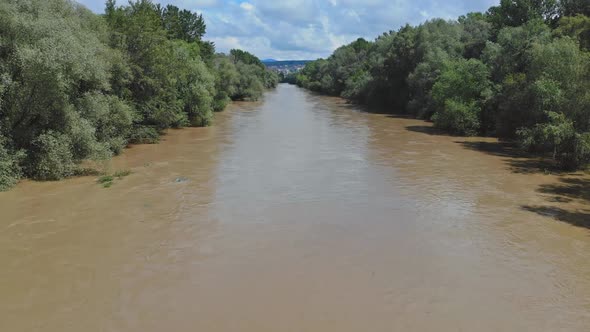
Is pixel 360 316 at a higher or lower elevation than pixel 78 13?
lower

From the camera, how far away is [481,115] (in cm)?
3838

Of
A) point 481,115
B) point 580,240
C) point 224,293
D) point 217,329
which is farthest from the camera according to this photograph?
point 481,115

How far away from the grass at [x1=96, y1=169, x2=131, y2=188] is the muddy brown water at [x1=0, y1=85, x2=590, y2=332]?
33 cm

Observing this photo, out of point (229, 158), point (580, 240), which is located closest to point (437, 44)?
point (229, 158)

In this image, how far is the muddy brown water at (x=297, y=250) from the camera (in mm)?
9875

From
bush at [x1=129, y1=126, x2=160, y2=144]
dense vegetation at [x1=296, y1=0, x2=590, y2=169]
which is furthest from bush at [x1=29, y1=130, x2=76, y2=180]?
dense vegetation at [x1=296, y1=0, x2=590, y2=169]

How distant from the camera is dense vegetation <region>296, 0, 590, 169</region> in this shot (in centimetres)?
2445

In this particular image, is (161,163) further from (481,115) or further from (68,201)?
(481,115)

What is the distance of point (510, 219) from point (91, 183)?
1655 centimetres

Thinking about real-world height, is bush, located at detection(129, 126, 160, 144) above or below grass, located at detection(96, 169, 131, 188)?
above

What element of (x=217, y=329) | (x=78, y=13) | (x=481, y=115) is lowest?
(x=217, y=329)

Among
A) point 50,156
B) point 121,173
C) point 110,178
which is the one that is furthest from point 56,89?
point 121,173

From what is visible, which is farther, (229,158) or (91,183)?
(229,158)

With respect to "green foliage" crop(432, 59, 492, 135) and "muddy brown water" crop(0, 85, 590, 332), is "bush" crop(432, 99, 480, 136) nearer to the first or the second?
"green foliage" crop(432, 59, 492, 135)
